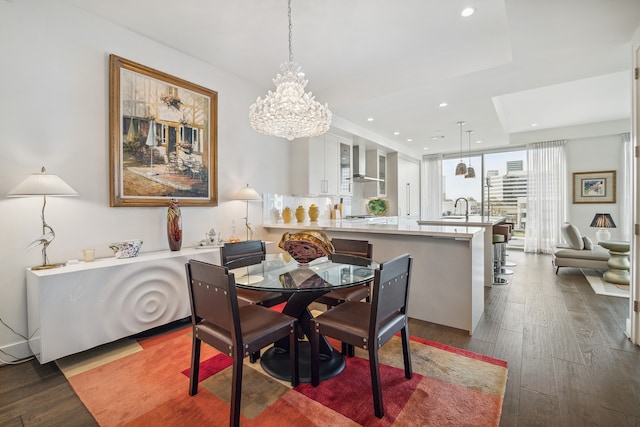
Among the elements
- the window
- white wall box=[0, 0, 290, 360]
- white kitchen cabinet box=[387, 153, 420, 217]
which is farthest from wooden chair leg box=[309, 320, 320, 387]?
the window

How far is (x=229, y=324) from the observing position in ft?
5.08

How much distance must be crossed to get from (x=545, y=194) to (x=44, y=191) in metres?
8.64

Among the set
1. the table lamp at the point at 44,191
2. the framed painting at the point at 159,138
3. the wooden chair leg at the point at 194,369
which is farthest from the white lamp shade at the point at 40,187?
the wooden chair leg at the point at 194,369

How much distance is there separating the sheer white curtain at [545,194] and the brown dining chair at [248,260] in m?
6.93

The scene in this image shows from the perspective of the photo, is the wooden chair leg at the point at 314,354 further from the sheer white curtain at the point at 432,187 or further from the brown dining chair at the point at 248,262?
the sheer white curtain at the point at 432,187

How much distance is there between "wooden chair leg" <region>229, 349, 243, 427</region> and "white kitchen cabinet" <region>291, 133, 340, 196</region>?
10.8 feet

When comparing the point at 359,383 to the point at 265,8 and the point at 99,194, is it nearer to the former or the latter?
the point at 99,194

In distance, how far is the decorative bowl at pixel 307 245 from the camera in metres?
2.15

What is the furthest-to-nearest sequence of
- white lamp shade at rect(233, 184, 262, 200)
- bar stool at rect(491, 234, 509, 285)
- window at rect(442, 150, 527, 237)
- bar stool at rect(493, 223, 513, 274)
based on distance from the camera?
window at rect(442, 150, 527, 237), bar stool at rect(493, 223, 513, 274), bar stool at rect(491, 234, 509, 285), white lamp shade at rect(233, 184, 262, 200)

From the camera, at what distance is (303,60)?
137 inches

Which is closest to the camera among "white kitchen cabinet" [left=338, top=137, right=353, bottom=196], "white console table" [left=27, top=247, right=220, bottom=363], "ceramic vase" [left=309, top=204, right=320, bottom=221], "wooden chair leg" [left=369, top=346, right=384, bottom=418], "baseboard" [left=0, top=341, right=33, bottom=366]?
"wooden chair leg" [left=369, top=346, right=384, bottom=418]

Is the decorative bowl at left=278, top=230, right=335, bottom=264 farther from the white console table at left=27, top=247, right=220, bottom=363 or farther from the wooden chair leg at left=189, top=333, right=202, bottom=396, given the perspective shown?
the white console table at left=27, top=247, right=220, bottom=363

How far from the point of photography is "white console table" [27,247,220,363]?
2.07m

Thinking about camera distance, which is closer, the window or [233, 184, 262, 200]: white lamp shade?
[233, 184, 262, 200]: white lamp shade
